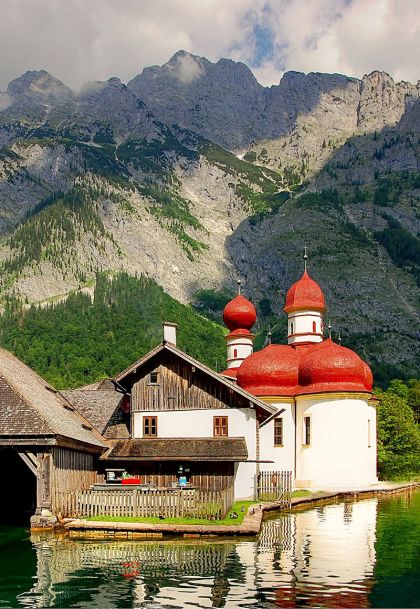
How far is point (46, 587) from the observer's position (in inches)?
830

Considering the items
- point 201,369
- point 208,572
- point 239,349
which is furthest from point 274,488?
point 239,349

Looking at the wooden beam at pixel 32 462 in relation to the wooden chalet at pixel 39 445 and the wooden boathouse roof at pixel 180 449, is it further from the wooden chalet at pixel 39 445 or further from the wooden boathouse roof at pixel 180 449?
the wooden boathouse roof at pixel 180 449

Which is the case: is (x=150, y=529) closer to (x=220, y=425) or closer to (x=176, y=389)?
(x=220, y=425)

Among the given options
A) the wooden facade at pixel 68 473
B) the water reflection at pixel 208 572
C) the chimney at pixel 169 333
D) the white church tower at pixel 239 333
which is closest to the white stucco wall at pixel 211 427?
the chimney at pixel 169 333

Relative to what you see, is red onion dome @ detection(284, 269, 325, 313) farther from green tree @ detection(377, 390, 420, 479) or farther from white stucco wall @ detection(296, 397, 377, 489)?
green tree @ detection(377, 390, 420, 479)

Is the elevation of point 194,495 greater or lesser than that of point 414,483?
greater

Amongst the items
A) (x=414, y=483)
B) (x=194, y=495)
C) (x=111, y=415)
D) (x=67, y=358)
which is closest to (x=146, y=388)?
(x=111, y=415)

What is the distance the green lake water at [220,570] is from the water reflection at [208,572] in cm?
3

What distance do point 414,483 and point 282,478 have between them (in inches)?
952

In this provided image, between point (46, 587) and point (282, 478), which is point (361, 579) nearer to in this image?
point (46, 587)

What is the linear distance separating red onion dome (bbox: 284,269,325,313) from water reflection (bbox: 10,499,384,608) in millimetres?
37816

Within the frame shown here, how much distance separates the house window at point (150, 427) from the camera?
45.6 metres

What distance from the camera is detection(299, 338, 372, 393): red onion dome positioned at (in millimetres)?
59344

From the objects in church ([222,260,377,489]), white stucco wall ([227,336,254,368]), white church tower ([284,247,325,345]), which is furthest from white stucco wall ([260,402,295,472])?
white stucco wall ([227,336,254,368])
